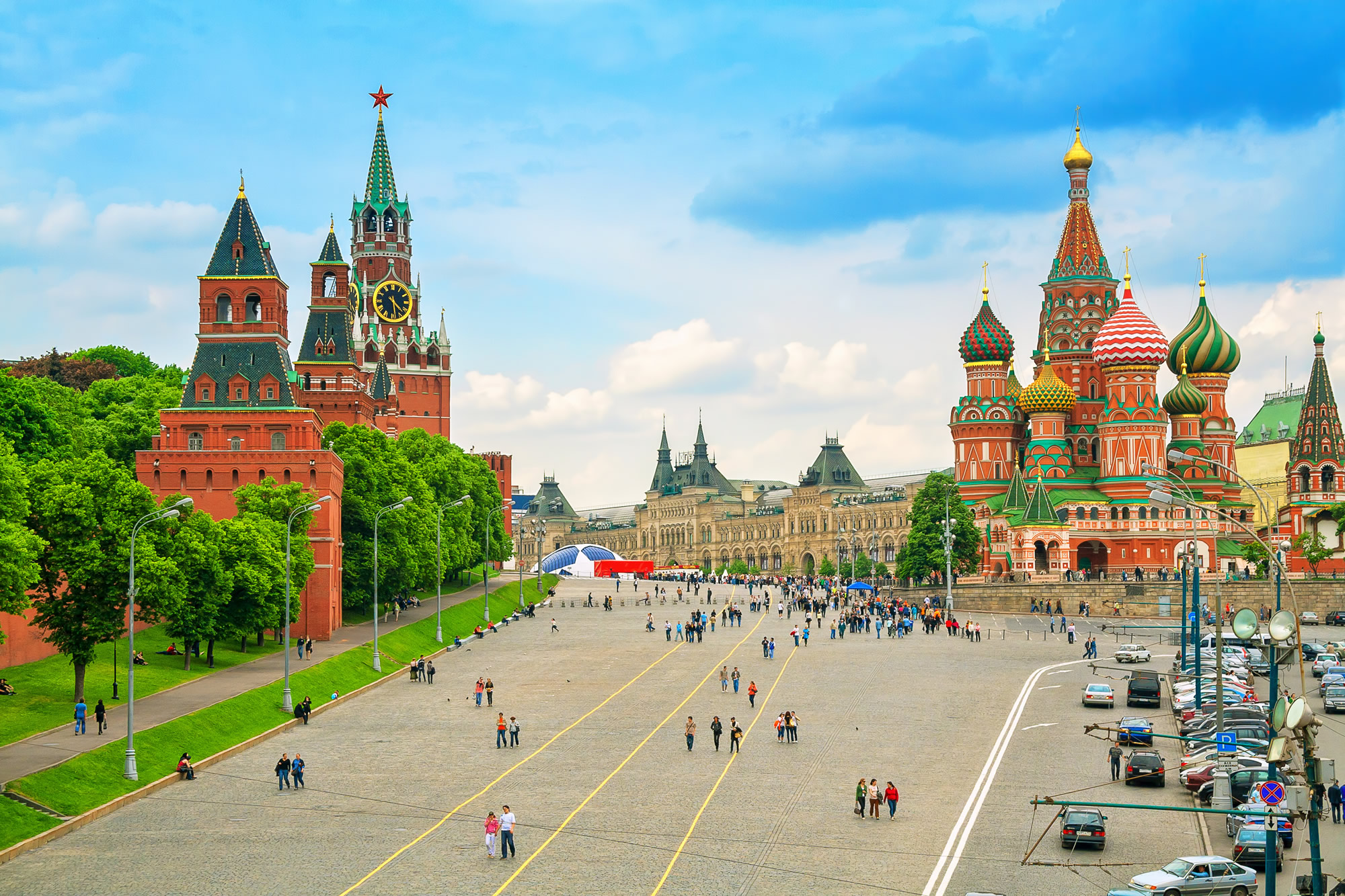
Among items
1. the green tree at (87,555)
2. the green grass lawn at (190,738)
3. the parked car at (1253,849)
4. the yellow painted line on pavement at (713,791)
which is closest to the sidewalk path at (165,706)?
the green grass lawn at (190,738)

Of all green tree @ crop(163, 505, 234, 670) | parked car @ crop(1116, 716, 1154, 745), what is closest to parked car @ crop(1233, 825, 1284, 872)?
parked car @ crop(1116, 716, 1154, 745)

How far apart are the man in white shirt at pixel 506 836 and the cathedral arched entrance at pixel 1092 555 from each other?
327 ft

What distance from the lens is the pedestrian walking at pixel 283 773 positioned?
4281 cm

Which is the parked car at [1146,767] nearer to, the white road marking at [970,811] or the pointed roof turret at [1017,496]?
the white road marking at [970,811]

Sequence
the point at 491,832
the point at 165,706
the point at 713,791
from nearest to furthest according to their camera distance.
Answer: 1. the point at 491,832
2. the point at 713,791
3. the point at 165,706

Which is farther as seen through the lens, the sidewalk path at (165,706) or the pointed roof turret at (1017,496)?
the pointed roof turret at (1017,496)

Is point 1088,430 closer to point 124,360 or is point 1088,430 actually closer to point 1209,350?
point 1209,350

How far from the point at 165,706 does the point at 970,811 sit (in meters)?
26.4

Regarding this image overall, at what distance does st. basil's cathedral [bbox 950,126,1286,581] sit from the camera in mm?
126312

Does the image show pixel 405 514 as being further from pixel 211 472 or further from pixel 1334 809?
pixel 1334 809

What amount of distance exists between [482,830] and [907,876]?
10.2m

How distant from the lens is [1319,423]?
129250 mm

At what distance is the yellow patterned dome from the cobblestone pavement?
225 ft

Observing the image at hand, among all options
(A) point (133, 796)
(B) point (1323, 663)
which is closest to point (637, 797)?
(A) point (133, 796)
